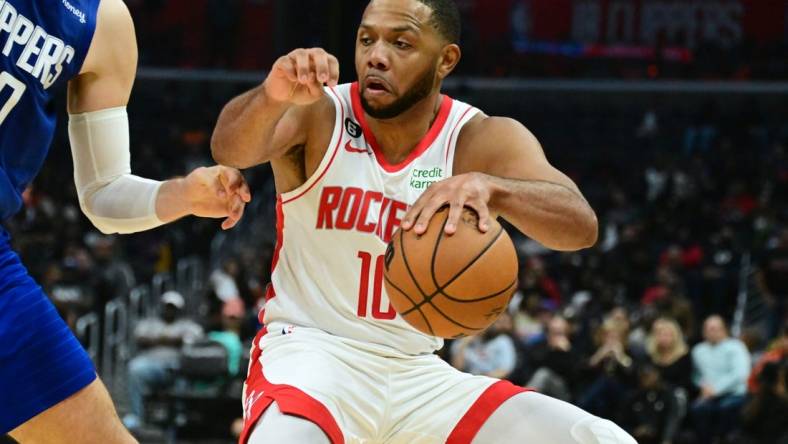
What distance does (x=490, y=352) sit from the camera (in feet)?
36.0

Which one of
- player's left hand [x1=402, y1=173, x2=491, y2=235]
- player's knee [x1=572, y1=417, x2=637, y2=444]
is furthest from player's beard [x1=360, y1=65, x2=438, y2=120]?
player's knee [x1=572, y1=417, x2=637, y2=444]

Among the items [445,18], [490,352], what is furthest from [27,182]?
[490,352]

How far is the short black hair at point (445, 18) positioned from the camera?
3.99 m

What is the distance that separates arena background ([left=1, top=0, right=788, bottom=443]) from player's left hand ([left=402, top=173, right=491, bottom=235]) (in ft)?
21.9

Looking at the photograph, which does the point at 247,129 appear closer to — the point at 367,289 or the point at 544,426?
the point at 367,289

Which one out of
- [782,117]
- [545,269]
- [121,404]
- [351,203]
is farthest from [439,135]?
[782,117]

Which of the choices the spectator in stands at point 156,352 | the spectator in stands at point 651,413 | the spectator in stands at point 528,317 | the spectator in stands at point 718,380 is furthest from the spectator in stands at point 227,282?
the spectator in stands at point 718,380

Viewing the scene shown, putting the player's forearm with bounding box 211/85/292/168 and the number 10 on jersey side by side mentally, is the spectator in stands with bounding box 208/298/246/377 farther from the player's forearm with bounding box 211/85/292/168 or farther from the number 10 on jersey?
the player's forearm with bounding box 211/85/292/168

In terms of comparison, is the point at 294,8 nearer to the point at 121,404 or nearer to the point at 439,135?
the point at 121,404

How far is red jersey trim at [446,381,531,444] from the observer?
3.84m

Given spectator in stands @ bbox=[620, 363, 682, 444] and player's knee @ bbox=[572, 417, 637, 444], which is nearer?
player's knee @ bbox=[572, 417, 637, 444]

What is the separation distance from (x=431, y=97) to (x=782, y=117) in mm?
19483

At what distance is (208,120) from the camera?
73.6 feet

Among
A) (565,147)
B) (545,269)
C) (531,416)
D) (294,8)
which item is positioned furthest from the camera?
(565,147)
